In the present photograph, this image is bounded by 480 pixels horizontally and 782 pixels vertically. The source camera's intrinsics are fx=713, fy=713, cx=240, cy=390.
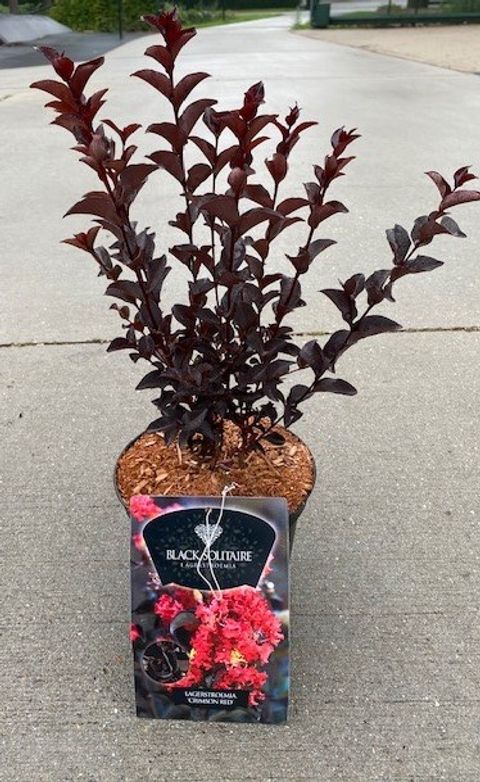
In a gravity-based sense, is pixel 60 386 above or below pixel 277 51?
below

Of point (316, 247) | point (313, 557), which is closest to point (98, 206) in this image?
point (316, 247)

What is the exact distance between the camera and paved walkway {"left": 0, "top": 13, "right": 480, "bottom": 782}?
1.40m

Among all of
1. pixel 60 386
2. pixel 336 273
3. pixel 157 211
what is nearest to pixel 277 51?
pixel 157 211

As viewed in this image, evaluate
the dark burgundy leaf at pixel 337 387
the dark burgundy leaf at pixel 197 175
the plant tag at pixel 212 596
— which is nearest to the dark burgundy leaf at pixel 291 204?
the dark burgundy leaf at pixel 197 175

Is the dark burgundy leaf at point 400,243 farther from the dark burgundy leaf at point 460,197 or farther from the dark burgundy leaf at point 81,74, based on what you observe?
the dark burgundy leaf at point 81,74

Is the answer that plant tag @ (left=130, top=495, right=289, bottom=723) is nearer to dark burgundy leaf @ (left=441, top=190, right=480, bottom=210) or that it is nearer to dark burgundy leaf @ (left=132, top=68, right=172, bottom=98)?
dark burgundy leaf @ (left=441, top=190, right=480, bottom=210)

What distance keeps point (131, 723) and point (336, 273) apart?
2641 mm

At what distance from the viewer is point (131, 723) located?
1445mm

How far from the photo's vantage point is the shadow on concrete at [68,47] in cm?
1587

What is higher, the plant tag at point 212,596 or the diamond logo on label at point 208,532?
the diamond logo on label at point 208,532

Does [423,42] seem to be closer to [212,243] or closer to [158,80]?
[212,243]

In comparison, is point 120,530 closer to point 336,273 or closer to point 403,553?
point 403,553

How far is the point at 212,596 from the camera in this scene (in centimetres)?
136

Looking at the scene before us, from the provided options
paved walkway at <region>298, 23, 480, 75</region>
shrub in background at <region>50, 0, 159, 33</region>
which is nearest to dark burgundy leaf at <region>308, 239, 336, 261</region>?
paved walkway at <region>298, 23, 480, 75</region>
